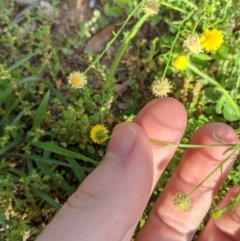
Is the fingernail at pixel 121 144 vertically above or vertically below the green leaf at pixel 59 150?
above

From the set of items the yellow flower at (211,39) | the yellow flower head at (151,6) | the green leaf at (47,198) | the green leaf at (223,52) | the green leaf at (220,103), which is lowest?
the green leaf at (47,198)

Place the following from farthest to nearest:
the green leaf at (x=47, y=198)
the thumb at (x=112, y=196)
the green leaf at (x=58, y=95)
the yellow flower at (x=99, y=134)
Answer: the green leaf at (x=58, y=95) < the green leaf at (x=47, y=198) < the yellow flower at (x=99, y=134) < the thumb at (x=112, y=196)

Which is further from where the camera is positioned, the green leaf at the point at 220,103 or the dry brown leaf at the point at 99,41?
the dry brown leaf at the point at 99,41

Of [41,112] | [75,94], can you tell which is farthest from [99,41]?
[41,112]

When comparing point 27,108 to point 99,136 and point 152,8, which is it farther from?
point 152,8

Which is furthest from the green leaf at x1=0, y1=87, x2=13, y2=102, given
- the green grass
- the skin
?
the skin

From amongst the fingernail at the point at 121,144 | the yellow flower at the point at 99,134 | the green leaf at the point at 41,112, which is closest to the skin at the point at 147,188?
the fingernail at the point at 121,144

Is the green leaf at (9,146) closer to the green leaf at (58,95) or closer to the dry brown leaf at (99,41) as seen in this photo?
the green leaf at (58,95)

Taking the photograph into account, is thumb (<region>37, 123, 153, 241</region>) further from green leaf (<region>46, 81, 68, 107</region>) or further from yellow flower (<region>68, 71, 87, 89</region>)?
green leaf (<region>46, 81, 68, 107</region>)
